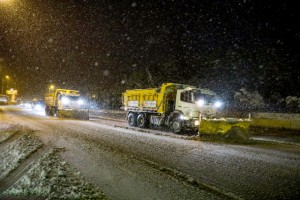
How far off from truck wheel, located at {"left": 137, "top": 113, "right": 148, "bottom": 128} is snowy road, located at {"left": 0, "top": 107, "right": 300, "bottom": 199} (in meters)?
9.08

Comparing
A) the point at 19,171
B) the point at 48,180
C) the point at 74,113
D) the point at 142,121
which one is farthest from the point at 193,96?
the point at 74,113

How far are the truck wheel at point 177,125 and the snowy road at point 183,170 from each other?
5.29 metres

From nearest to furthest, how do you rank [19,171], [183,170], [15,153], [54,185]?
[54,185] → [19,171] → [183,170] → [15,153]

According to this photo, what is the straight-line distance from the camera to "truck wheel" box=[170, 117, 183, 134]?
18.2 metres

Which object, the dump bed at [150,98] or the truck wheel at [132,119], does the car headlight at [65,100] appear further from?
the truck wheel at [132,119]

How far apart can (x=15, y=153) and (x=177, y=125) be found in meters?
10.1

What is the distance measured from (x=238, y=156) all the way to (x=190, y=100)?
25.6ft

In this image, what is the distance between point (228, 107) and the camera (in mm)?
30578

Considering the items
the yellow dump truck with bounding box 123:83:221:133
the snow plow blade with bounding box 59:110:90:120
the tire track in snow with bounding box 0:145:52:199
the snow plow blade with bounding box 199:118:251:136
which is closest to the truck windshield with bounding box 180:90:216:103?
the yellow dump truck with bounding box 123:83:221:133

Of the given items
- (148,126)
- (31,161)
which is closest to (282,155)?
(31,161)

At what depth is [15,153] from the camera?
10.7 metres

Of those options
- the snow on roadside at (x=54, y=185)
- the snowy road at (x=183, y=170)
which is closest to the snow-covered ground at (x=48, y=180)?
the snow on roadside at (x=54, y=185)

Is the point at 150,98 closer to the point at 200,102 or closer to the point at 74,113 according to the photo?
the point at 200,102

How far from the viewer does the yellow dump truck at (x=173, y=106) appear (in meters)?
18.2
